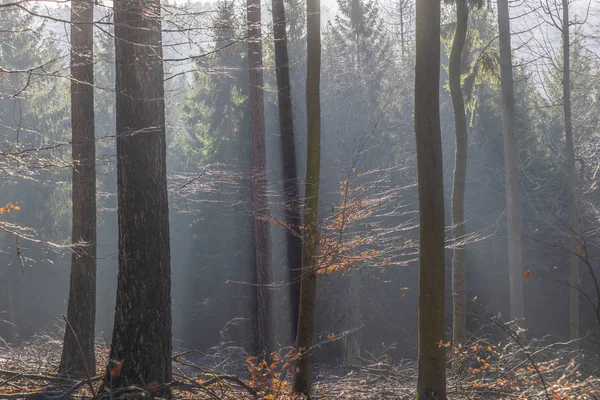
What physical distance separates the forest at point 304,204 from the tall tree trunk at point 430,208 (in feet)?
0.08

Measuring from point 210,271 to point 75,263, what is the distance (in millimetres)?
18245

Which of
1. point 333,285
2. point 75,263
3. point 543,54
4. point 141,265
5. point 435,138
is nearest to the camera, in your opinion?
point 141,265

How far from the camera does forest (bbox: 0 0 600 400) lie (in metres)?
6.51

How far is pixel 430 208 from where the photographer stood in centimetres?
699

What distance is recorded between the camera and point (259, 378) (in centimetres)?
783

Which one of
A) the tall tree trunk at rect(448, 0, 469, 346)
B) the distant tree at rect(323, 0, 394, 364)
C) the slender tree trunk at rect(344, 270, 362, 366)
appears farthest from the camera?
the distant tree at rect(323, 0, 394, 364)

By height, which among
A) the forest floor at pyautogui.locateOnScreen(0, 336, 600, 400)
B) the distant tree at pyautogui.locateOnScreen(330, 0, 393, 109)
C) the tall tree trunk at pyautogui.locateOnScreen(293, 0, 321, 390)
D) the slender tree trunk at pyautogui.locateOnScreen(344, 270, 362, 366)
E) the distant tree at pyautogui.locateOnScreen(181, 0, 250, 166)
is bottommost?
the slender tree trunk at pyautogui.locateOnScreen(344, 270, 362, 366)

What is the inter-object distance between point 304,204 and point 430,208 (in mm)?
2636

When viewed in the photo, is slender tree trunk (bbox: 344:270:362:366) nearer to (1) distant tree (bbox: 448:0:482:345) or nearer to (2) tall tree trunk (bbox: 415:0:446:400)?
(1) distant tree (bbox: 448:0:482:345)

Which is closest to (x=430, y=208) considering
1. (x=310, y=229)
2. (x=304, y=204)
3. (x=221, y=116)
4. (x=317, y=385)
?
(x=310, y=229)

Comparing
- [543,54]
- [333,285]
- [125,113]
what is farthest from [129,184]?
[333,285]

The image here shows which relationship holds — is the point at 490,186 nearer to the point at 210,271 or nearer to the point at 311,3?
the point at 210,271

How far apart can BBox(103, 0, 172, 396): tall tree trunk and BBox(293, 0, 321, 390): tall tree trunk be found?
2.82 metres

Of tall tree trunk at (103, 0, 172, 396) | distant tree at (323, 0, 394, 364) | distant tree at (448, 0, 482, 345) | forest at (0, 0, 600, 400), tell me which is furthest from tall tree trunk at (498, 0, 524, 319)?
tall tree trunk at (103, 0, 172, 396)
